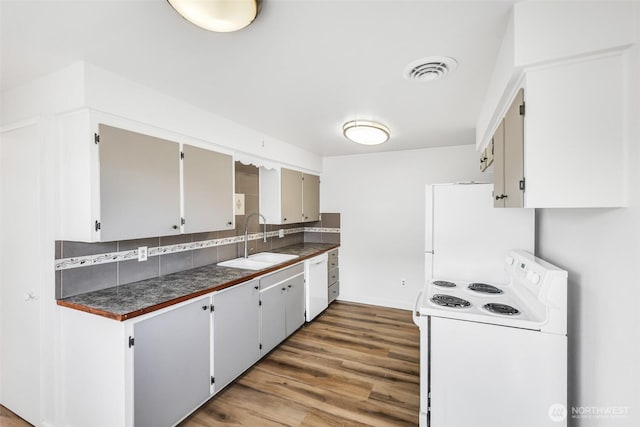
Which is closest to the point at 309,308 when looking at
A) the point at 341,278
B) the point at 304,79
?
the point at 341,278

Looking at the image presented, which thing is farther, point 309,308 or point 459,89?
point 309,308

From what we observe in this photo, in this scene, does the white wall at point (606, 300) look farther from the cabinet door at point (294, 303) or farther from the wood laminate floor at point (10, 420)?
the wood laminate floor at point (10, 420)

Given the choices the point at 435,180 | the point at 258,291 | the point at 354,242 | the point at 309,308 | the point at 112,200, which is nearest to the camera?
the point at 112,200

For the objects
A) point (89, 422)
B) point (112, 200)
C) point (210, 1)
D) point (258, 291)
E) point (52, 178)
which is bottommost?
point (89, 422)

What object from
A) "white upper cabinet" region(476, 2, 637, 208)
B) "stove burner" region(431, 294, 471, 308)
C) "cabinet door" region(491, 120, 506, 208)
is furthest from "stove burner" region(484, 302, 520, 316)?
"white upper cabinet" region(476, 2, 637, 208)

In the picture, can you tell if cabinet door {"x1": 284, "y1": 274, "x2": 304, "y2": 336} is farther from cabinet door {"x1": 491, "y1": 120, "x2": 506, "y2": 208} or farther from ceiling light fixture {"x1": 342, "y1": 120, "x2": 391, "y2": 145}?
cabinet door {"x1": 491, "y1": 120, "x2": 506, "y2": 208}

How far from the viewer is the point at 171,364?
1760 millimetres

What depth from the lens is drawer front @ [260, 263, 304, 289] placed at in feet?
8.63

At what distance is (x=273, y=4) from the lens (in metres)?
1.14

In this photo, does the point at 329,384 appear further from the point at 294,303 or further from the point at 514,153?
the point at 514,153

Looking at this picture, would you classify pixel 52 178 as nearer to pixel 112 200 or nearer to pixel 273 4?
pixel 112 200

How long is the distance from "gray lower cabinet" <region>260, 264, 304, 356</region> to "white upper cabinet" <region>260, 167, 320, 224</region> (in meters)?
0.72

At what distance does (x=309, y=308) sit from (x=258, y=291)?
3.76 feet

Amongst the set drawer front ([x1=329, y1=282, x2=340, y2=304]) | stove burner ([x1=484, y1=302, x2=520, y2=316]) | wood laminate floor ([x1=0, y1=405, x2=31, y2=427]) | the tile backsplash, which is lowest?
wood laminate floor ([x1=0, y1=405, x2=31, y2=427])
